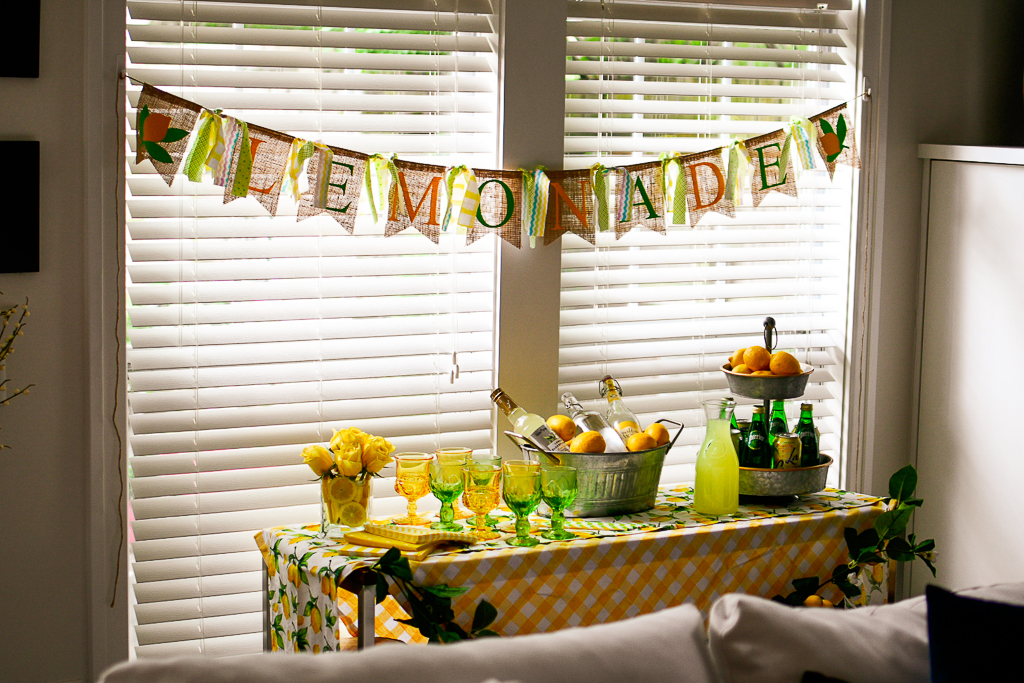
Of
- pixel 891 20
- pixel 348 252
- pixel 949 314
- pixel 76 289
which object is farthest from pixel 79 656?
pixel 891 20

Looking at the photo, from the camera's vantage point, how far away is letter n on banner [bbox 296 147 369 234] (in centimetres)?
210

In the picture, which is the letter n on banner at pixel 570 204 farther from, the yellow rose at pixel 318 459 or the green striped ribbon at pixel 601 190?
the yellow rose at pixel 318 459

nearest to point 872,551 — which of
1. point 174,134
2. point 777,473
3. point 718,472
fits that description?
point 777,473

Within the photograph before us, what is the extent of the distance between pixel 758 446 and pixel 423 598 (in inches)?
35.3

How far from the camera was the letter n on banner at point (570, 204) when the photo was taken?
2295mm

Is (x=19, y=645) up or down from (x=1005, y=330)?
down

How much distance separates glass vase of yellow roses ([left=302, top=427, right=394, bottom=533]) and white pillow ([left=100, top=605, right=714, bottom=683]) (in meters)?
0.80

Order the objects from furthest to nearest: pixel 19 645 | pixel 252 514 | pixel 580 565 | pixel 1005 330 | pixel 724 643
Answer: pixel 1005 330 < pixel 252 514 < pixel 19 645 < pixel 580 565 < pixel 724 643

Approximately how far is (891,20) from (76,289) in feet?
7.26

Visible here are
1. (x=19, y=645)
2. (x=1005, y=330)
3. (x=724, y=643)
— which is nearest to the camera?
(x=724, y=643)

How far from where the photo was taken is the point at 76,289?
2.06m

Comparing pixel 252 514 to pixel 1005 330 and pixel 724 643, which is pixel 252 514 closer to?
pixel 724 643

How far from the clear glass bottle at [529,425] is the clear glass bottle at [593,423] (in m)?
0.07

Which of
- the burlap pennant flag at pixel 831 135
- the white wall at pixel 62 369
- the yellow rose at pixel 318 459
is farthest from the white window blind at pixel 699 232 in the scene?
the white wall at pixel 62 369
